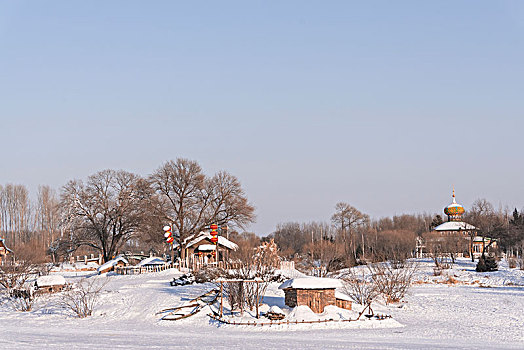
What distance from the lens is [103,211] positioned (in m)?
59.8

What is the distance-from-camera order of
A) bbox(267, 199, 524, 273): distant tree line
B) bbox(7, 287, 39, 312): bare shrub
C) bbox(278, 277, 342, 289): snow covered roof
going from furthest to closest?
bbox(267, 199, 524, 273): distant tree line
bbox(7, 287, 39, 312): bare shrub
bbox(278, 277, 342, 289): snow covered roof

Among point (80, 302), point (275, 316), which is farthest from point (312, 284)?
point (80, 302)

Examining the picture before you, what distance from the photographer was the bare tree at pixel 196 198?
56281 mm

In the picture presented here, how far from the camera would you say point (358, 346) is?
18.5 metres

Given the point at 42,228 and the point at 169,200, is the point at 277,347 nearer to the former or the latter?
the point at 169,200

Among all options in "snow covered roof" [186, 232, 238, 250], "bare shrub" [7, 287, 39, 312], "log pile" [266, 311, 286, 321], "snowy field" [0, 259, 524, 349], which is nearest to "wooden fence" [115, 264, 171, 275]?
"snow covered roof" [186, 232, 238, 250]

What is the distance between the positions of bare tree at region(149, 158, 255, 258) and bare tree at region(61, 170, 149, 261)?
2983 millimetres

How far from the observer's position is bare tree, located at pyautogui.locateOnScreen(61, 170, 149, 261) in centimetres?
5869

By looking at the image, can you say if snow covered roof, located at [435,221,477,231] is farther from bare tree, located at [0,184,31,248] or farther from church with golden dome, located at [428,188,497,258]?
bare tree, located at [0,184,31,248]

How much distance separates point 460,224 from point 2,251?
5339cm

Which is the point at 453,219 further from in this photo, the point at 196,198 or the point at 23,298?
the point at 23,298

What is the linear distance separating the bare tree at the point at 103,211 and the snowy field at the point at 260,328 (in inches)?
902

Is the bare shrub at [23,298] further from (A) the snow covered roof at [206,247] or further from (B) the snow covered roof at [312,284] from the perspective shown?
(A) the snow covered roof at [206,247]

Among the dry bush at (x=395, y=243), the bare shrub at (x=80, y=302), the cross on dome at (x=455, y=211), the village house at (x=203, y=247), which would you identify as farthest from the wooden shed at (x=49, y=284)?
the cross on dome at (x=455, y=211)
